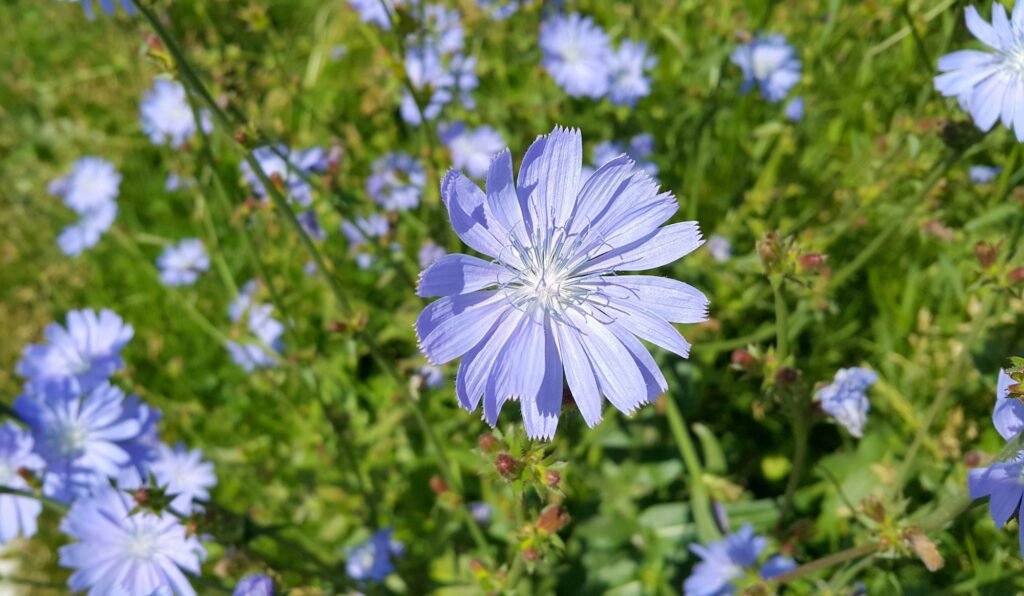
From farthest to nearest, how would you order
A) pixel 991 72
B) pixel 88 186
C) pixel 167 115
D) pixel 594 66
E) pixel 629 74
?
pixel 88 186 < pixel 167 115 < pixel 629 74 < pixel 594 66 < pixel 991 72

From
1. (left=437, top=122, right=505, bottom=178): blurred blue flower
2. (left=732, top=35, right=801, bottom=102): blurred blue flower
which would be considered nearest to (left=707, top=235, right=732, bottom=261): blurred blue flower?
(left=732, top=35, right=801, bottom=102): blurred blue flower

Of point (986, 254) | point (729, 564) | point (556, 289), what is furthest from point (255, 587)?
point (986, 254)

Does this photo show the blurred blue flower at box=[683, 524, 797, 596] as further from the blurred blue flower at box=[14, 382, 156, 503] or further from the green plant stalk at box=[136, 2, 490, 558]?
the blurred blue flower at box=[14, 382, 156, 503]

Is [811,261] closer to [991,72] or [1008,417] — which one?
[1008,417]

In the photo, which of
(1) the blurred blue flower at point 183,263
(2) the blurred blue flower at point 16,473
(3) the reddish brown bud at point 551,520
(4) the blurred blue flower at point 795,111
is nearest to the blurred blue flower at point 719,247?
(4) the blurred blue flower at point 795,111

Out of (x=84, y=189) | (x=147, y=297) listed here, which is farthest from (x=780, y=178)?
(x=84, y=189)

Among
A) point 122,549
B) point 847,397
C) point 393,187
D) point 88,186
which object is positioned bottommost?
point 122,549

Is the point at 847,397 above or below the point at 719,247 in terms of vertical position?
below
